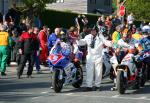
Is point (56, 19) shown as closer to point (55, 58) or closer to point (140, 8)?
point (140, 8)

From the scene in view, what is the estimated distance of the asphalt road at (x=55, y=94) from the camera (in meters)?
15.1

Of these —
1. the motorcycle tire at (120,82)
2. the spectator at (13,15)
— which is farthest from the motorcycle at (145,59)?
the spectator at (13,15)

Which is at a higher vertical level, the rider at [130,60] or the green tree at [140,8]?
the green tree at [140,8]

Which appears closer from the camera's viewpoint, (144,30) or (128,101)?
(128,101)

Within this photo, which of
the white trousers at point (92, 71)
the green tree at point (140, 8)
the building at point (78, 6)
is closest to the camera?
the white trousers at point (92, 71)

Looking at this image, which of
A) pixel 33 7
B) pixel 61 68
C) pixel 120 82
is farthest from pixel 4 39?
pixel 33 7

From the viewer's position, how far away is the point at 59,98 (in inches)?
605

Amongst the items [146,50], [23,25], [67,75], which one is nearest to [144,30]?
[146,50]

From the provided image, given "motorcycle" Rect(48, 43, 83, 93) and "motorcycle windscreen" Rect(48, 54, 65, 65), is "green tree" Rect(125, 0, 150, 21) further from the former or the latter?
"motorcycle windscreen" Rect(48, 54, 65, 65)

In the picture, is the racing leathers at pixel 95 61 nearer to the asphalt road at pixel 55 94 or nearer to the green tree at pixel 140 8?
the asphalt road at pixel 55 94

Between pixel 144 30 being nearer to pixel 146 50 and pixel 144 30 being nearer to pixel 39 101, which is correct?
pixel 146 50

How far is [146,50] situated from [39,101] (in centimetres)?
510

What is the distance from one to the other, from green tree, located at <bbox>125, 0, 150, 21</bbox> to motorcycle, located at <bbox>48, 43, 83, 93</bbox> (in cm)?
4008

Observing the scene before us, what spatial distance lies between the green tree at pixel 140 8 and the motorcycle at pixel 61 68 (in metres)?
40.1
